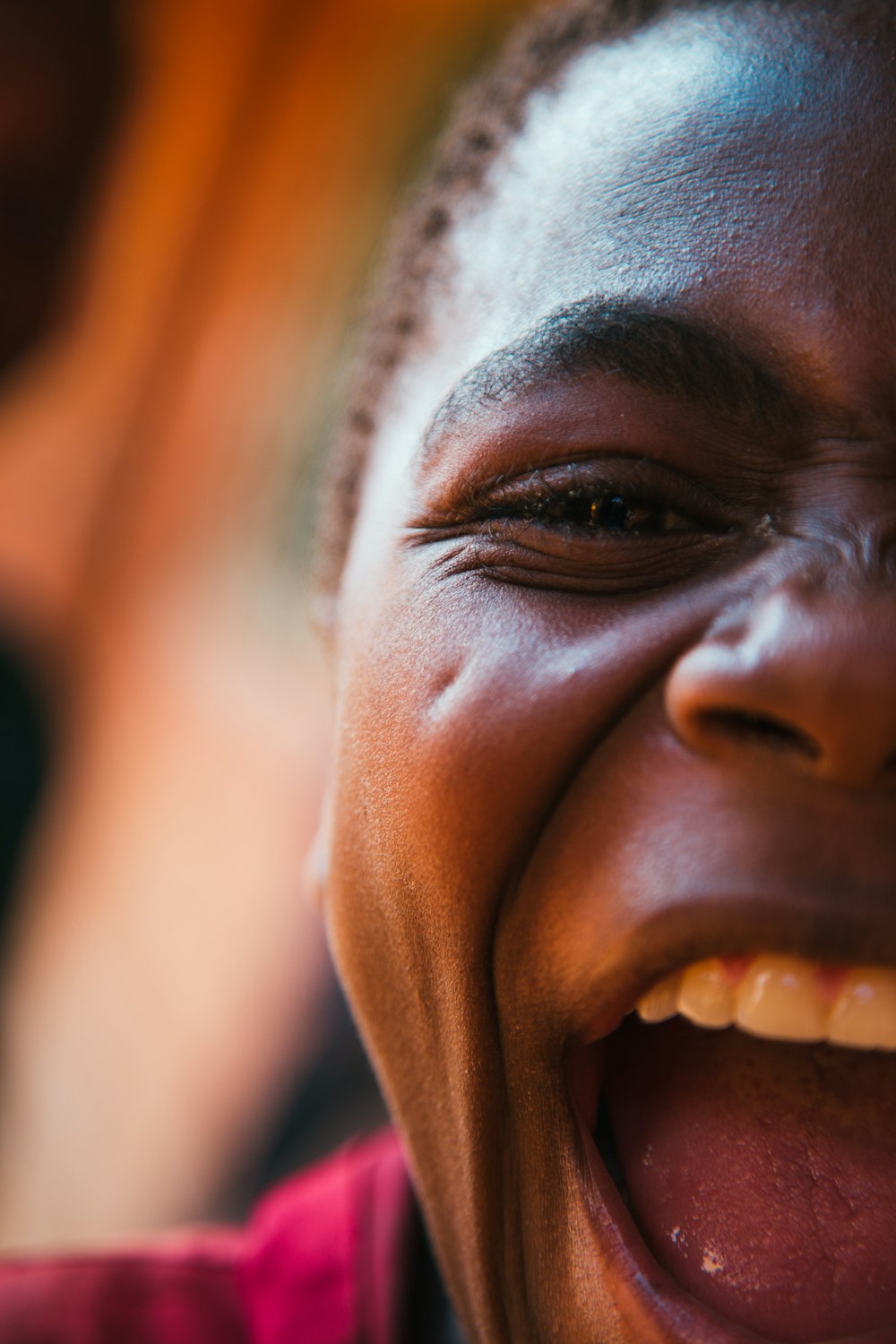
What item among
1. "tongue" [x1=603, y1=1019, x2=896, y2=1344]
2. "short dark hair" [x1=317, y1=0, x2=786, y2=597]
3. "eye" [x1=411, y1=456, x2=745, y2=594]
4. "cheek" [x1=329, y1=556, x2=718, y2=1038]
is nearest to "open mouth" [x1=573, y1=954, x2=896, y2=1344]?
"tongue" [x1=603, y1=1019, x2=896, y2=1344]

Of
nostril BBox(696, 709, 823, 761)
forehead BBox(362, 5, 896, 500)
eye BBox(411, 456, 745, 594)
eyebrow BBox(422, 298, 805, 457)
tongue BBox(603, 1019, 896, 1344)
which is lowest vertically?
tongue BBox(603, 1019, 896, 1344)

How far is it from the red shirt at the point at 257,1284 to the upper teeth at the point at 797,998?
2.18ft

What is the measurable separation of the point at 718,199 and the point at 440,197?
0.53m

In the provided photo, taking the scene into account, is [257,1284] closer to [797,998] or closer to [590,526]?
[797,998]

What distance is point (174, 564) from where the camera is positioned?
4.52 metres

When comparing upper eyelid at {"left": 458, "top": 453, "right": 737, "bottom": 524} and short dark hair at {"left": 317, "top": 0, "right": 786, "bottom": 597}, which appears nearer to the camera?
upper eyelid at {"left": 458, "top": 453, "right": 737, "bottom": 524}

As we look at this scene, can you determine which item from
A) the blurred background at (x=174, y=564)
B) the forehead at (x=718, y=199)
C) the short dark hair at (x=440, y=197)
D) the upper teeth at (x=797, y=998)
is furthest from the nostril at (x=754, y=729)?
the blurred background at (x=174, y=564)

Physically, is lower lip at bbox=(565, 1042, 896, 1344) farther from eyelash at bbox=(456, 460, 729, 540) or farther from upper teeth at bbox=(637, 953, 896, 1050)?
eyelash at bbox=(456, 460, 729, 540)

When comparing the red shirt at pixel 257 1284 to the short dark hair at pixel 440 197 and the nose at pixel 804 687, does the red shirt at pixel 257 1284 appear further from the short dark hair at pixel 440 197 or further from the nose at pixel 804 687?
the nose at pixel 804 687

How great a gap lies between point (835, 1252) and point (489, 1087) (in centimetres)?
28

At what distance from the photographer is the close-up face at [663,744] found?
841 mm

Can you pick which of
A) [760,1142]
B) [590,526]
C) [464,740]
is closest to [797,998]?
[760,1142]

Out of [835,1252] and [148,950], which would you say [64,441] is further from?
[835,1252]

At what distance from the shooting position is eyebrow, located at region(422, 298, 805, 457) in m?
0.94
